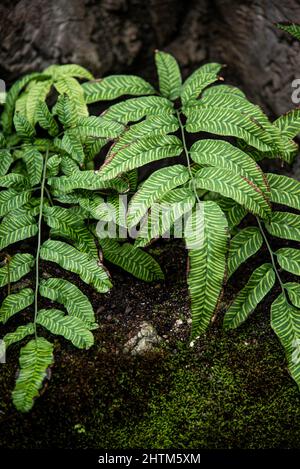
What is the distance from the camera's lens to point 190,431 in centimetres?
189

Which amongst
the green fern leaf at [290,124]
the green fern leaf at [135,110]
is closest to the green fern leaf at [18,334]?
the green fern leaf at [135,110]

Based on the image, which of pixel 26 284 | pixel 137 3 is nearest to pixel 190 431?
pixel 26 284

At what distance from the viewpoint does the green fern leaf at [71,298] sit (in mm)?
1994

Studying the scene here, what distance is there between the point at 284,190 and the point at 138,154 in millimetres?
636

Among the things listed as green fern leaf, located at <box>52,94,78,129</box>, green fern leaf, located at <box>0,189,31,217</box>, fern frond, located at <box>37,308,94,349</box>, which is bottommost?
fern frond, located at <box>37,308,94,349</box>

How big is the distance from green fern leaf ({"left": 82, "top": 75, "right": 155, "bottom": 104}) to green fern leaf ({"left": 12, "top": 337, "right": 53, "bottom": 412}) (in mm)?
1182

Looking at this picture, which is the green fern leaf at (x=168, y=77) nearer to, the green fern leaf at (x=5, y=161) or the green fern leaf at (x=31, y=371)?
the green fern leaf at (x=5, y=161)

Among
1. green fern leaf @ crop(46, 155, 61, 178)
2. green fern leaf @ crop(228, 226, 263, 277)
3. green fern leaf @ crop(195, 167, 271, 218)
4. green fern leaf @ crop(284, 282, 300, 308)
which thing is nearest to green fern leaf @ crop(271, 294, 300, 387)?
green fern leaf @ crop(284, 282, 300, 308)

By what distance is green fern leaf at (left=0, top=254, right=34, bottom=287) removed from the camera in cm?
206

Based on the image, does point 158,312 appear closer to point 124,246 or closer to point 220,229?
point 124,246

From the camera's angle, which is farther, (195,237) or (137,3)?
(137,3)

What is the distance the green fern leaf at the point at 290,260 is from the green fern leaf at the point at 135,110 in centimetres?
80

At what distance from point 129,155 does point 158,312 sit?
69 cm

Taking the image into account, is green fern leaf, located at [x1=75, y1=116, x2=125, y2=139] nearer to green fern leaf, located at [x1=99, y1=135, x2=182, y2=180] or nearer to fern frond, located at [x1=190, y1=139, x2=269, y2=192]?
green fern leaf, located at [x1=99, y1=135, x2=182, y2=180]
